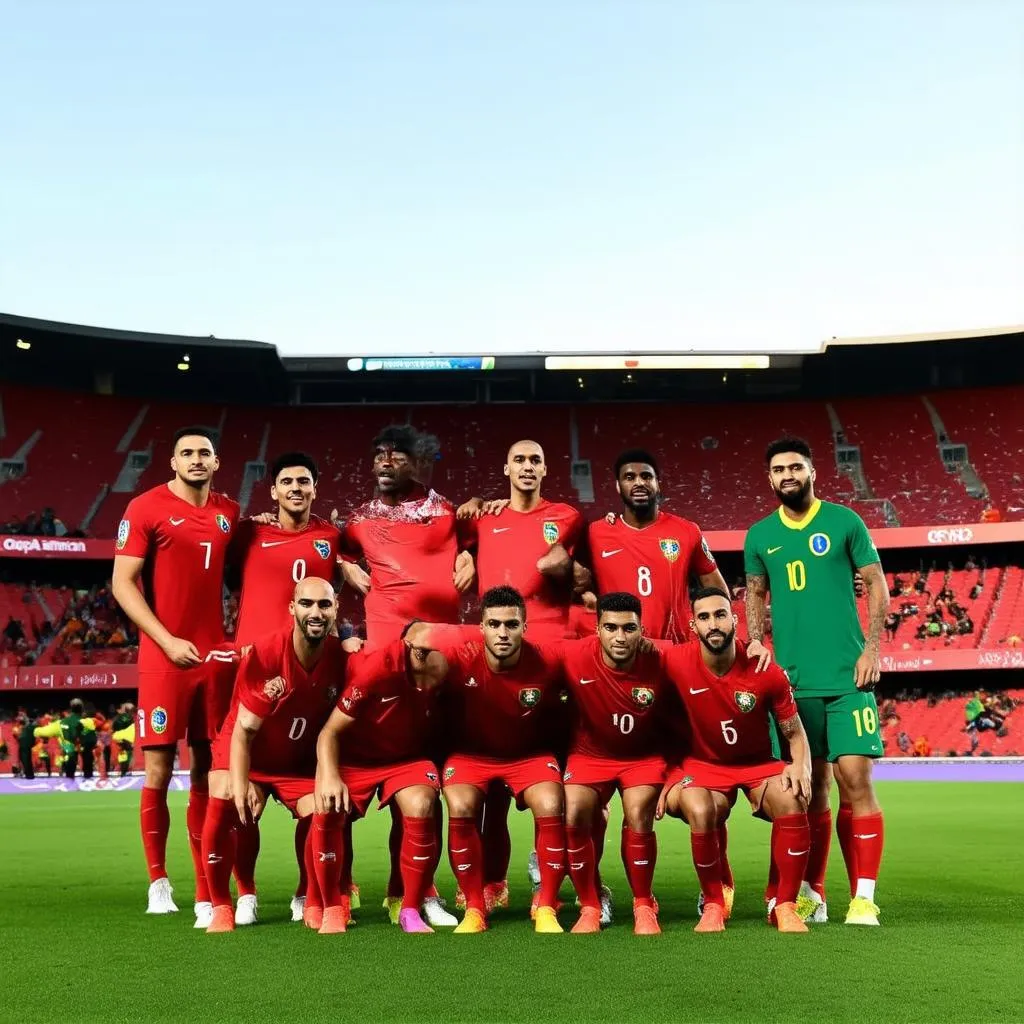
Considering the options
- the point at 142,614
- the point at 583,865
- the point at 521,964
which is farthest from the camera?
the point at 142,614

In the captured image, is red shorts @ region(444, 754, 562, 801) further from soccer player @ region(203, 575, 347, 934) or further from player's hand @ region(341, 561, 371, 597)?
player's hand @ region(341, 561, 371, 597)

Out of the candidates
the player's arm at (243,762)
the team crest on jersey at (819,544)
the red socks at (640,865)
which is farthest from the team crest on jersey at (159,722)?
the team crest on jersey at (819,544)

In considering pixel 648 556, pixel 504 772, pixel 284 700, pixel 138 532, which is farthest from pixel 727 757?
pixel 138 532

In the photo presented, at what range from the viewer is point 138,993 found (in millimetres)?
4223

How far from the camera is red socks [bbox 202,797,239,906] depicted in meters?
5.84

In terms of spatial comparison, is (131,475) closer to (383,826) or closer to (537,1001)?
(383,826)

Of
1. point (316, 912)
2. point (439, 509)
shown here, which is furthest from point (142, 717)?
point (439, 509)

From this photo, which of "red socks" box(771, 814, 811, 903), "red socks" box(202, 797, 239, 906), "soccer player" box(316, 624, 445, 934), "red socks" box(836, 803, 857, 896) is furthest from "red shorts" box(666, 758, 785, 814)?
"red socks" box(202, 797, 239, 906)

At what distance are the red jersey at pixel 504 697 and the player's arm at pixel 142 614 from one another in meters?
1.33

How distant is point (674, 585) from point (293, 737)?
2.03 metres

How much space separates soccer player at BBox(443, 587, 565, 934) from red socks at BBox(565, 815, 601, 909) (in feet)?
0.17

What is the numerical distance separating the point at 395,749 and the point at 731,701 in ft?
5.12

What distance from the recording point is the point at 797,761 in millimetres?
5621

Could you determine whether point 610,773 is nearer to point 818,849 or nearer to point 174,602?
point 818,849
